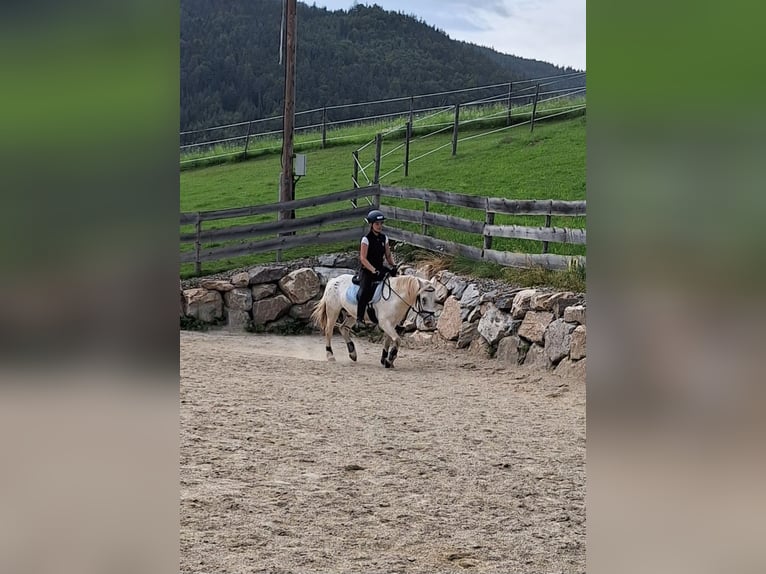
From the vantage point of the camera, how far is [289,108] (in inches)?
602

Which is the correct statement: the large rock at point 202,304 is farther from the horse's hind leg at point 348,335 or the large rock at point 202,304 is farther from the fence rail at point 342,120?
the fence rail at point 342,120

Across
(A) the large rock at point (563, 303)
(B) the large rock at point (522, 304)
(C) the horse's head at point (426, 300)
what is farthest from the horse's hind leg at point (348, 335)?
(A) the large rock at point (563, 303)

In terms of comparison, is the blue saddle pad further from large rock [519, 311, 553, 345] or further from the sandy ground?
large rock [519, 311, 553, 345]

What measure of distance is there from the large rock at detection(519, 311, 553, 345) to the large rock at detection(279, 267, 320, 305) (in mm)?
3912

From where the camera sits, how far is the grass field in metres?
13.9

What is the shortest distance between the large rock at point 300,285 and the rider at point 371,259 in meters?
2.79

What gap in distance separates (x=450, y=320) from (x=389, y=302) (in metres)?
1.51

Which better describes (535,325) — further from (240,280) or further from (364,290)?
(240,280)
